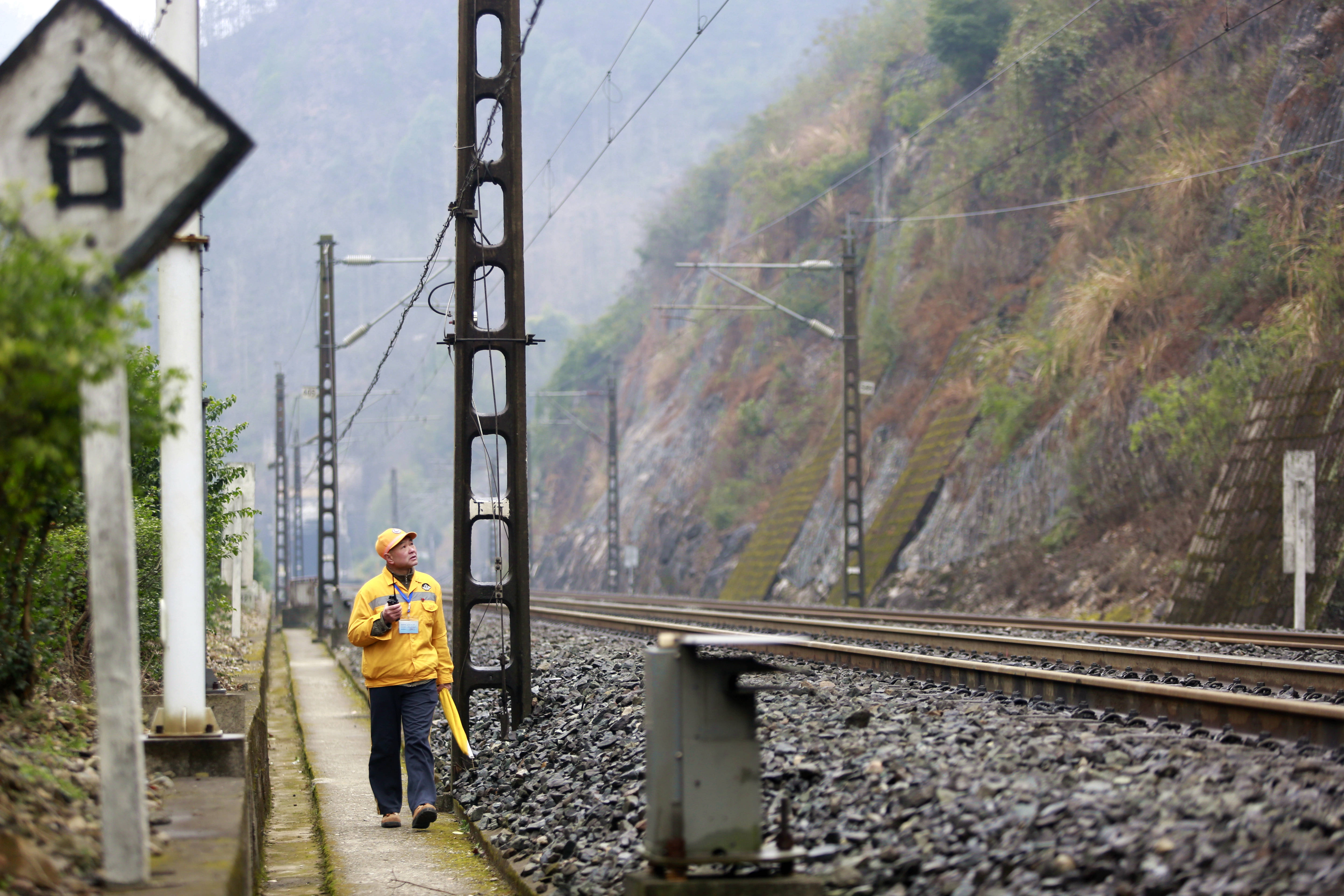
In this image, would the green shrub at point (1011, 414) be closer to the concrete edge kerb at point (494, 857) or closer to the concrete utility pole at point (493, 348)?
the concrete utility pole at point (493, 348)

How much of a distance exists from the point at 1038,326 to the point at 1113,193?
3404 mm

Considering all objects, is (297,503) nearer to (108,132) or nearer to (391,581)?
(391,581)

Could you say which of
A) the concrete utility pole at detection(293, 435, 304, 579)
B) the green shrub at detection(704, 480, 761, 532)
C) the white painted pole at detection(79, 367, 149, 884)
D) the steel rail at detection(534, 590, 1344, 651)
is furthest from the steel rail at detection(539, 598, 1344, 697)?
the concrete utility pole at detection(293, 435, 304, 579)

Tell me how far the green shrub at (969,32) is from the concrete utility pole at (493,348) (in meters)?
31.8

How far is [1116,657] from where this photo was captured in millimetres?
12469

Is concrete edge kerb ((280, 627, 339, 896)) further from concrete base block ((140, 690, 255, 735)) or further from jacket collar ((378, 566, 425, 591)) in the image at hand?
jacket collar ((378, 566, 425, 591))

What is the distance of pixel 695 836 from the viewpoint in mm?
5480

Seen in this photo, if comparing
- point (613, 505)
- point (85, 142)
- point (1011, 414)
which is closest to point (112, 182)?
point (85, 142)

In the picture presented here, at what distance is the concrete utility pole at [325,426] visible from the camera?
104 ft

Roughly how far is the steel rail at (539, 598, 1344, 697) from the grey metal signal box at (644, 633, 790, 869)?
603cm

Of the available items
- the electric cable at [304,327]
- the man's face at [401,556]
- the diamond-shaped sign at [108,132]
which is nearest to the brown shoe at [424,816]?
the man's face at [401,556]

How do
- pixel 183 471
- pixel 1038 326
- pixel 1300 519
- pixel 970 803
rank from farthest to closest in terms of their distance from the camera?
pixel 1038 326
pixel 1300 519
pixel 183 471
pixel 970 803

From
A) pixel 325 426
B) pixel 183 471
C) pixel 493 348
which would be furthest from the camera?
pixel 325 426

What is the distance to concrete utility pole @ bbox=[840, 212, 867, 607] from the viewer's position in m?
28.3
